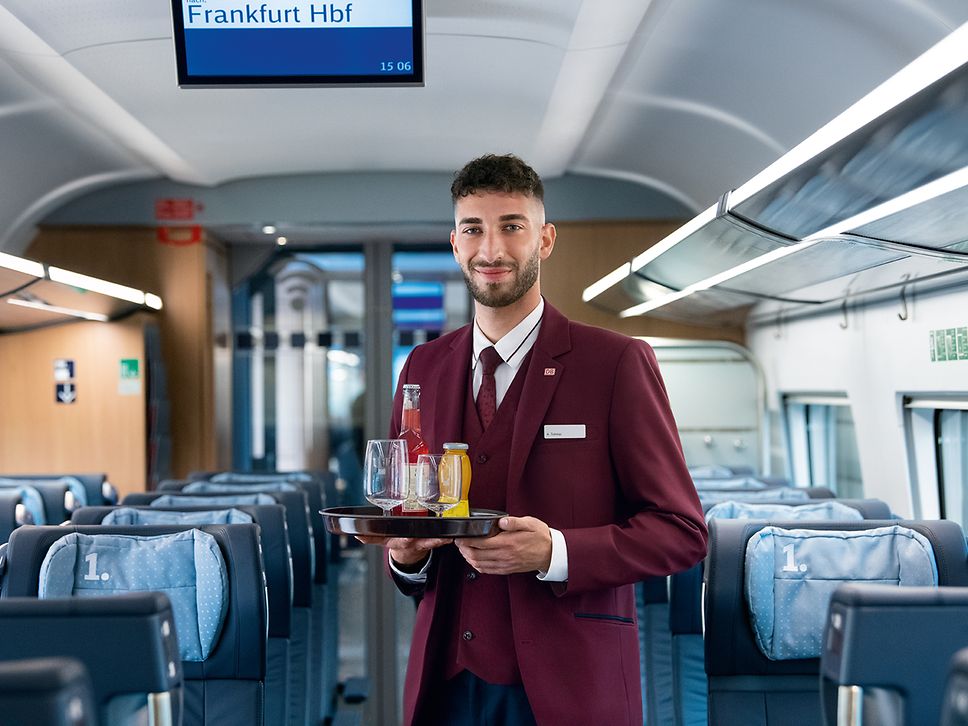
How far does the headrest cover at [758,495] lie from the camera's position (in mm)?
4668

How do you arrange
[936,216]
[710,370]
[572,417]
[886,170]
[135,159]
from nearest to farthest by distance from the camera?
[572,417]
[886,170]
[936,216]
[135,159]
[710,370]

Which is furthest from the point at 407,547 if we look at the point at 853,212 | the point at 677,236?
the point at 677,236

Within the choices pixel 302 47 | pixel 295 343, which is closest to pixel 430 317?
pixel 295 343

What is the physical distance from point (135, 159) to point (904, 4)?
579 cm

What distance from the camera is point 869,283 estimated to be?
5.17 m

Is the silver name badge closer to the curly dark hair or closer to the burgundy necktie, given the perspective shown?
the burgundy necktie

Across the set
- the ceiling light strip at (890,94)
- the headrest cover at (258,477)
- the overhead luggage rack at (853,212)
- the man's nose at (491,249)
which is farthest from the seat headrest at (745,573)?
the headrest cover at (258,477)

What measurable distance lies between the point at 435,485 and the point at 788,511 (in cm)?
246

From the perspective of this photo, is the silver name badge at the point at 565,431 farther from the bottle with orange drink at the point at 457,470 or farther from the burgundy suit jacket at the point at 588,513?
the bottle with orange drink at the point at 457,470

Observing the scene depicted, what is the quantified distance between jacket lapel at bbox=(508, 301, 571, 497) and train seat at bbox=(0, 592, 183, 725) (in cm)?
71

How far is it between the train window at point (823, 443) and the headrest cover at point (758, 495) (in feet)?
4.30

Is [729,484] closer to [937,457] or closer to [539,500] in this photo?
[937,457]

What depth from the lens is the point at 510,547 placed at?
6.11ft

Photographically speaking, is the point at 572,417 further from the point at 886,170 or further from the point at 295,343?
the point at 295,343
